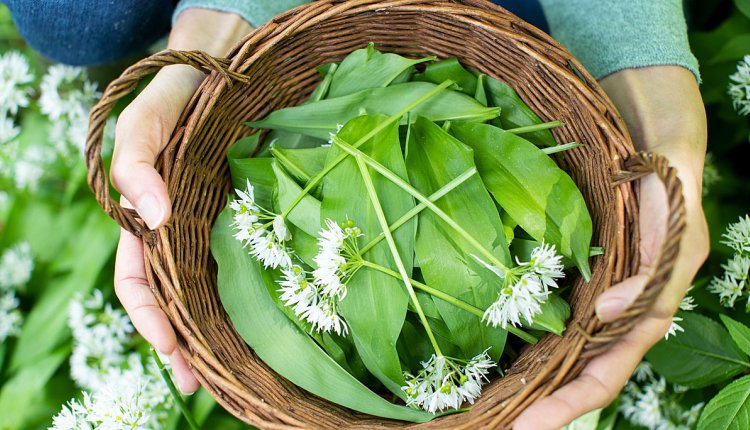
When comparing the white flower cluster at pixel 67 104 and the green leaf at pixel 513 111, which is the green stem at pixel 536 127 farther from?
the white flower cluster at pixel 67 104

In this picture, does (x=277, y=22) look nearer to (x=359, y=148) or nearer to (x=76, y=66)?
(x=359, y=148)

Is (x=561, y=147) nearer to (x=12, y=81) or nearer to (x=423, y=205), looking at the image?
(x=423, y=205)

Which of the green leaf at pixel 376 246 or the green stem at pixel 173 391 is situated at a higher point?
the green leaf at pixel 376 246

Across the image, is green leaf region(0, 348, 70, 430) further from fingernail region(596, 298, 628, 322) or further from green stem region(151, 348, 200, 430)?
fingernail region(596, 298, 628, 322)

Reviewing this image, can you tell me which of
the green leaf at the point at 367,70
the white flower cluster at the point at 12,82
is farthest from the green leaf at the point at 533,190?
the white flower cluster at the point at 12,82

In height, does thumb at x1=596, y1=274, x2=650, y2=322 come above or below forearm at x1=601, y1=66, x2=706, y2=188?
below

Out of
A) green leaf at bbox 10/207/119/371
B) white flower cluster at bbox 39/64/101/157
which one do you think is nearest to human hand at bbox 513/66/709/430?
green leaf at bbox 10/207/119/371
